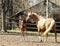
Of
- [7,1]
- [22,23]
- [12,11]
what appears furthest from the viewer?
[12,11]

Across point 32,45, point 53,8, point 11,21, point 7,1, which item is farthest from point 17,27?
point 32,45

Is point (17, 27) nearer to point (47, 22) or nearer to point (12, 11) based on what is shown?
point (12, 11)

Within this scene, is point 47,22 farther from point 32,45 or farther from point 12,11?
point 12,11

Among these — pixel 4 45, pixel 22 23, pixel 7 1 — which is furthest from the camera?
pixel 7 1

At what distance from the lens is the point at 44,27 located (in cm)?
1041

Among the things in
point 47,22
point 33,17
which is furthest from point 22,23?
point 47,22

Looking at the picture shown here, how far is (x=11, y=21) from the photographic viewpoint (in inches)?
761

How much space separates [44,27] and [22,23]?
6.62 ft

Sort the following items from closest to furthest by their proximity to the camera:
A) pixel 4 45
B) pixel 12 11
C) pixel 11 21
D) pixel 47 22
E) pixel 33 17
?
pixel 4 45 < pixel 47 22 < pixel 33 17 < pixel 11 21 < pixel 12 11

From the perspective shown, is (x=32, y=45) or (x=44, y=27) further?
(x=44, y=27)

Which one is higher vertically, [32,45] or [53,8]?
[53,8]

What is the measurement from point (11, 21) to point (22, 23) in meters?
7.35

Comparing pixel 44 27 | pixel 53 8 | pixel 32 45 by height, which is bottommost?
pixel 32 45

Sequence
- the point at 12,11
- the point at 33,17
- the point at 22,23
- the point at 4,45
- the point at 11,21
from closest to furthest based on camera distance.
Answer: the point at 4,45
the point at 33,17
the point at 22,23
the point at 11,21
the point at 12,11
